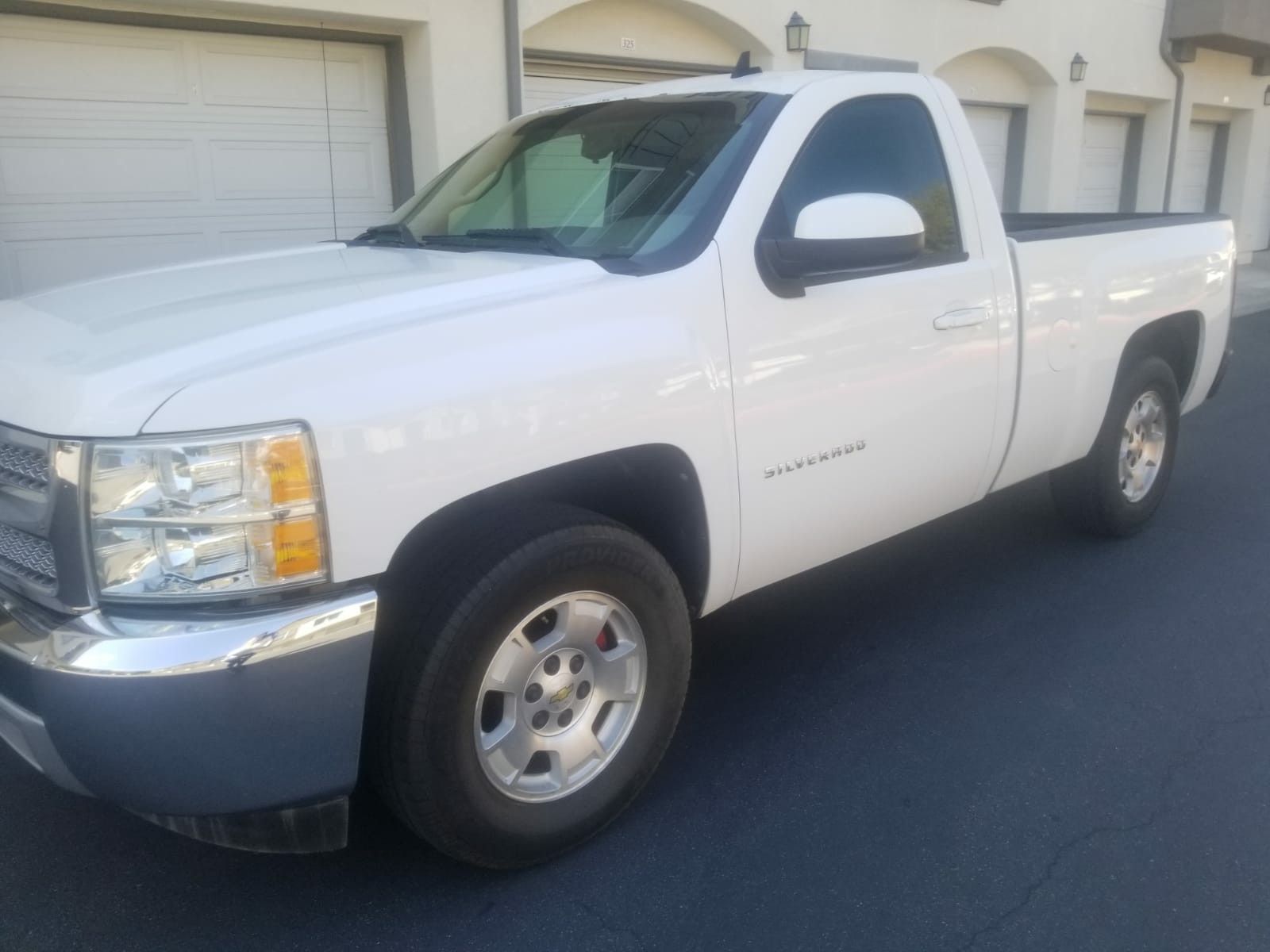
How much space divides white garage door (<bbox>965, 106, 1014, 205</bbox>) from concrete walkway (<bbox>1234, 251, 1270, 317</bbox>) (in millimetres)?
3163

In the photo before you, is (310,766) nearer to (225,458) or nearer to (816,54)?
(225,458)

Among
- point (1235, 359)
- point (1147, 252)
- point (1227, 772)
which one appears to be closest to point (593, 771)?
point (1227, 772)

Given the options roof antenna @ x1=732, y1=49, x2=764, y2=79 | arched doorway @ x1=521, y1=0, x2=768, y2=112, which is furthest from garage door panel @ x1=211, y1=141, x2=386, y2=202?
roof antenna @ x1=732, y1=49, x2=764, y2=79

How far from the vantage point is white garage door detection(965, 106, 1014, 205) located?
43.7 feet

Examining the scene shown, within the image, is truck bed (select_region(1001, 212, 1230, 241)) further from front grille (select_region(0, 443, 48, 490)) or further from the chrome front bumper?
front grille (select_region(0, 443, 48, 490))

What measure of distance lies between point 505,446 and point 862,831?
1448 millimetres

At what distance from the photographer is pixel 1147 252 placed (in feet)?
15.1

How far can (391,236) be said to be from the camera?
379 cm

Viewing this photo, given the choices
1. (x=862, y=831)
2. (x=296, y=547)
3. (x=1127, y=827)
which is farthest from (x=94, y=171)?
(x=1127, y=827)

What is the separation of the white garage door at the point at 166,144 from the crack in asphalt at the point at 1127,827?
5.42 meters

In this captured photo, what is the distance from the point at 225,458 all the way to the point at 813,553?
1.82 m

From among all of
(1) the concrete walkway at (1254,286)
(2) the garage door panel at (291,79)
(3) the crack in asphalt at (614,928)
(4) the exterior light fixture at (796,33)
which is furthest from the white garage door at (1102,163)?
(3) the crack in asphalt at (614,928)

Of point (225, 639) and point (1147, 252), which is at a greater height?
point (1147, 252)

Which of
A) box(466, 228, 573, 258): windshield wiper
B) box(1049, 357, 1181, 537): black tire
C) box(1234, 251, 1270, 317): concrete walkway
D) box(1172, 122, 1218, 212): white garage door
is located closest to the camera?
box(466, 228, 573, 258): windshield wiper
